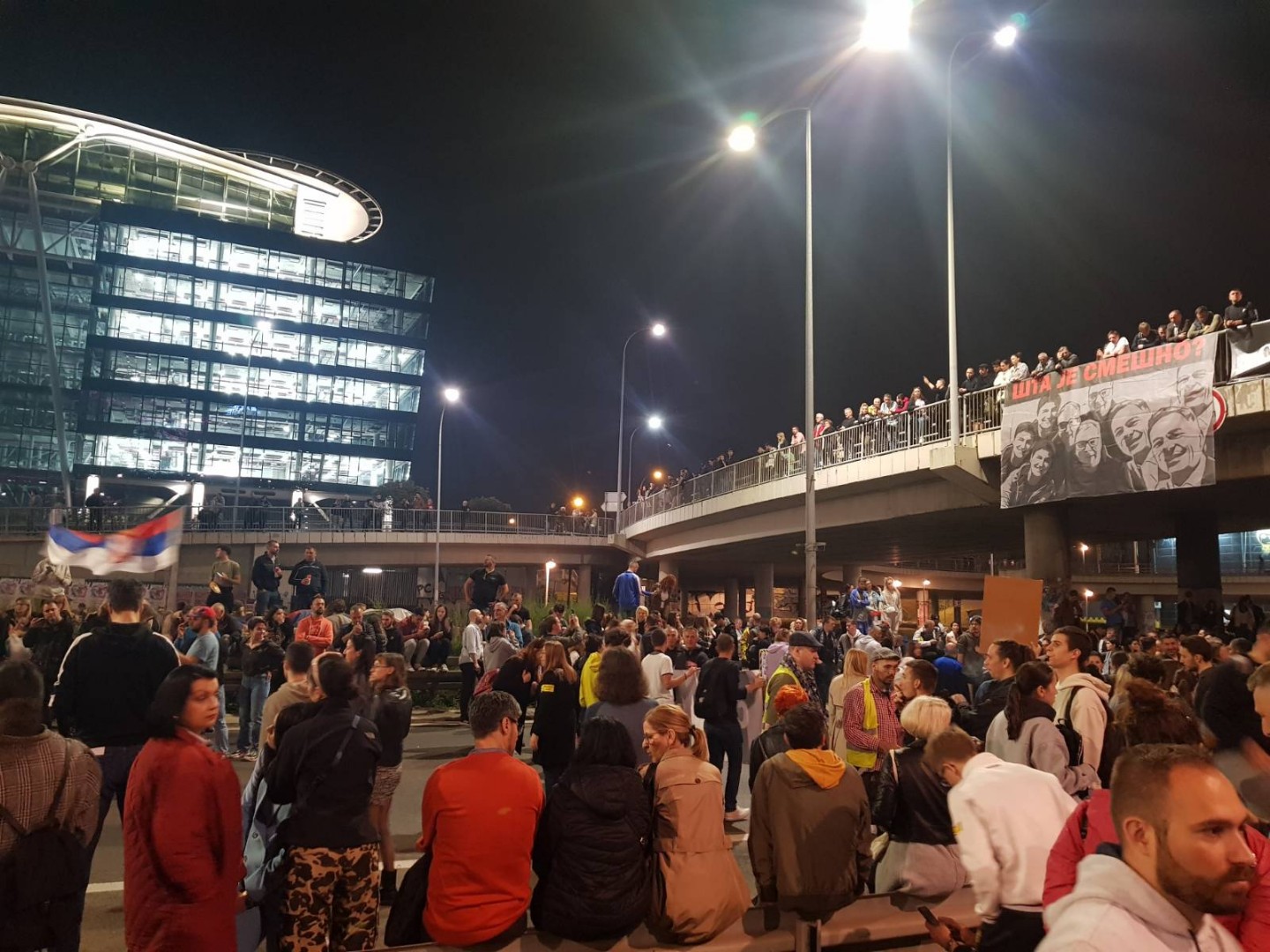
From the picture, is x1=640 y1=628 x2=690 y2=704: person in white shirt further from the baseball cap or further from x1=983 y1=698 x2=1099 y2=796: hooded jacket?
x1=983 y1=698 x2=1099 y2=796: hooded jacket

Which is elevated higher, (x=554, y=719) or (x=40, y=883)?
(x=554, y=719)

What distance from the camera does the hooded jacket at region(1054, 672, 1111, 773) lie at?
5469 millimetres

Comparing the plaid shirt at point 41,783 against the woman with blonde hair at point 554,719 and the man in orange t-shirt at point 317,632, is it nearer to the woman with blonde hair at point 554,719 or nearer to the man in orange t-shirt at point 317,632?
the woman with blonde hair at point 554,719

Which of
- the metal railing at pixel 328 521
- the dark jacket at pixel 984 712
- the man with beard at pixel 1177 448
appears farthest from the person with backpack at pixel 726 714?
the metal railing at pixel 328 521

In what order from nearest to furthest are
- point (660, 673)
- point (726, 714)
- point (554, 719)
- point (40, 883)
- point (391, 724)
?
point (40, 883), point (391, 724), point (554, 719), point (726, 714), point (660, 673)

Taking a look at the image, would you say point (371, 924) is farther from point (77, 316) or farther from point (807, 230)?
point (77, 316)

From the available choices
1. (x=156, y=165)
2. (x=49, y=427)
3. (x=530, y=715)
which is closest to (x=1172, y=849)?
(x=530, y=715)

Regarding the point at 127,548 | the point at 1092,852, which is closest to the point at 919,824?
the point at 1092,852

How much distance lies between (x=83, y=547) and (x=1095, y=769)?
13438 millimetres

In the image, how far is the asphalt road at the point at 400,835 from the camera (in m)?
5.67

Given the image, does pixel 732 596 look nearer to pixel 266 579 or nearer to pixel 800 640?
pixel 266 579

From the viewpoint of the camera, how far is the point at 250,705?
11406mm

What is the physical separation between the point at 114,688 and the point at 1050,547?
67.8 ft

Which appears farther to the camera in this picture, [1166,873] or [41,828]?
[41,828]
